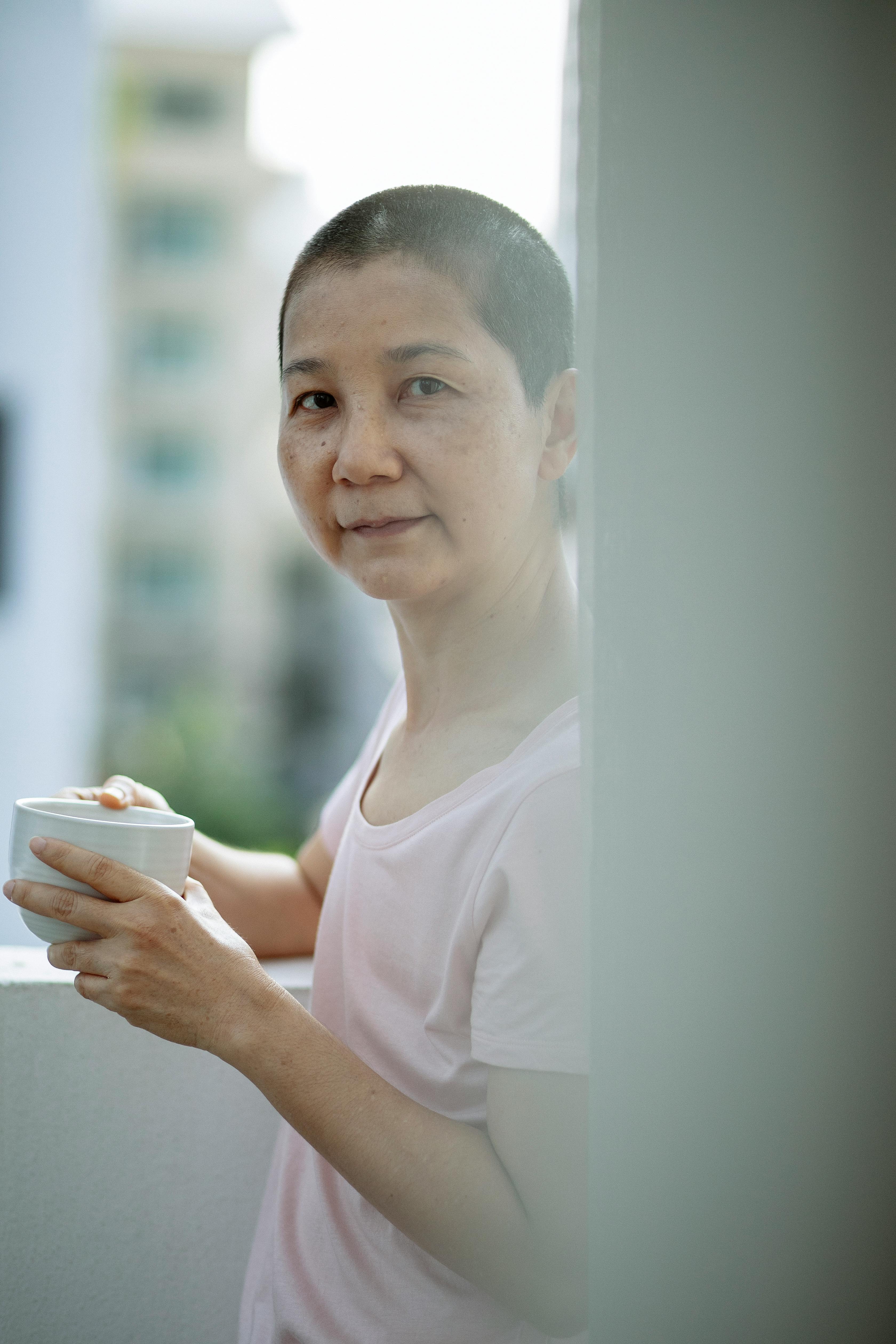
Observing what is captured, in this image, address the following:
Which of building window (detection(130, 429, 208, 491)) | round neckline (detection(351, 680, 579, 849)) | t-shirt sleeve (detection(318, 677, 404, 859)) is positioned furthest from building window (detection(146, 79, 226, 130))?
round neckline (detection(351, 680, 579, 849))

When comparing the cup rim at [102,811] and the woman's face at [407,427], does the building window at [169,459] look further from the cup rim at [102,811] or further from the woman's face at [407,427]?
the woman's face at [407,427]

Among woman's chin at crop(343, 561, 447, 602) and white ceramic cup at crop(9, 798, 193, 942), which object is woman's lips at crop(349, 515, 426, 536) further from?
white ceramic cup at crop(9, 798, 193, 942)

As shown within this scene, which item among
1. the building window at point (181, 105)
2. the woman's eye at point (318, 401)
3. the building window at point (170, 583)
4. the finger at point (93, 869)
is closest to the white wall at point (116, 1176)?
the finger at point (93, 869)

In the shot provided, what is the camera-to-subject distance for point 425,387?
79 centimetres

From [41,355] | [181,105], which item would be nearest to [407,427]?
[41,355]

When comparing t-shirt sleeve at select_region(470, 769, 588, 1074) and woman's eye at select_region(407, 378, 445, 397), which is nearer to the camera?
t-shirt sleeve at select_region(470, 769, 588, 1074)

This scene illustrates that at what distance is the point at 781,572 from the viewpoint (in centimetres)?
60

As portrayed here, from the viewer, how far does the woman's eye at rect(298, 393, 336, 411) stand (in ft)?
2.79

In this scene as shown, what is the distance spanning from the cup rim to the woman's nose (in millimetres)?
290

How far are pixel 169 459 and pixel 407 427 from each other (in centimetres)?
2549

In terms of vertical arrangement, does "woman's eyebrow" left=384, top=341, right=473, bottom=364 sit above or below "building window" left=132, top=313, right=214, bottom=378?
below

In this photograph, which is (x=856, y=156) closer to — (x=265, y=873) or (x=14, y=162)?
(x=265, y=873)

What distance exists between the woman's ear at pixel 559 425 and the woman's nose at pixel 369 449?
135 mm

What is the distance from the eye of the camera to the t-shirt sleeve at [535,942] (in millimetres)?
687
